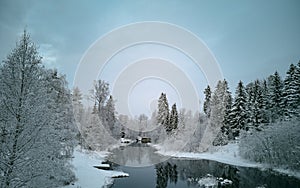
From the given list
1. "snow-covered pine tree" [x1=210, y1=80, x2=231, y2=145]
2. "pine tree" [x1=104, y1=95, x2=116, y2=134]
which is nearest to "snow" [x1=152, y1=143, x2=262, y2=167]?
"snow-covered pine tree" [x1=210, y1=80, x2=231, y2=145]

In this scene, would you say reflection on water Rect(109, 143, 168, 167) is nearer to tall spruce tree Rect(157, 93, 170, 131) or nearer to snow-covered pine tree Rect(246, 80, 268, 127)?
snow-covered pine tree Rect(246, 80, 268, 127)

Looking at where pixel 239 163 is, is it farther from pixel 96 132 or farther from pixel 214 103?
pixel 96 132

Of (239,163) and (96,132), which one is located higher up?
(96,132)

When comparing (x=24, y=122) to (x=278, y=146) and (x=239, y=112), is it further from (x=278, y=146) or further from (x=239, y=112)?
(x=239, y=112)

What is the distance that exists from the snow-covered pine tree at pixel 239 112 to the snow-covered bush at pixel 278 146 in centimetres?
1179

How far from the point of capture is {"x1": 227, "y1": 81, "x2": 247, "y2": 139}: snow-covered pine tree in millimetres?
45781

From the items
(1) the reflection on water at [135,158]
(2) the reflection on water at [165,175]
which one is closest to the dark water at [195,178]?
(2) the reflection on water at [165,175]

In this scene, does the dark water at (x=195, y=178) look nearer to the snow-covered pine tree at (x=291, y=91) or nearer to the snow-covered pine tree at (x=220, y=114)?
the snow-covered pine tree at (x=291, y=91)

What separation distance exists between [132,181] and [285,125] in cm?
2118

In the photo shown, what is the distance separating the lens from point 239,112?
46.2 meters

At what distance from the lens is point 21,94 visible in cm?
888

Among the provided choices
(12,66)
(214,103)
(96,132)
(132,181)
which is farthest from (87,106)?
(12,66)

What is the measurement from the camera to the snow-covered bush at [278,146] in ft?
88.6

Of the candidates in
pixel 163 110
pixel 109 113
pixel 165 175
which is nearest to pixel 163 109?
pixel 163 110
